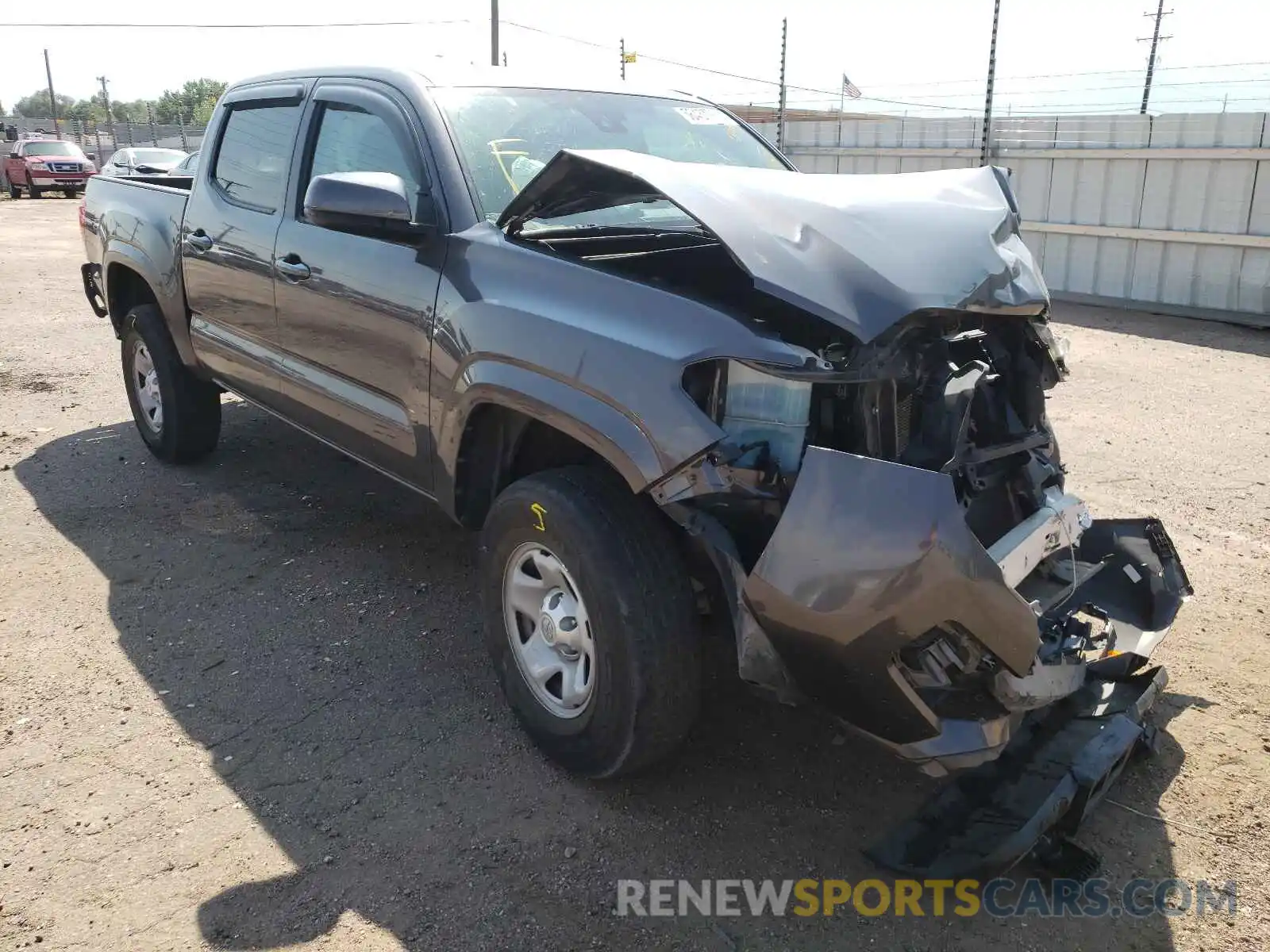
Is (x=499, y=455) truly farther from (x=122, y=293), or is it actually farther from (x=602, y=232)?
(x=122, y=293)

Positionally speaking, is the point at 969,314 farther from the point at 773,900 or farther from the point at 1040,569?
the point at 773,900

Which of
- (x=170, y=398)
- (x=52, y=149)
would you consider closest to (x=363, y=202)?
(x=170, y=398)

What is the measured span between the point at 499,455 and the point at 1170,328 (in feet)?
30.3

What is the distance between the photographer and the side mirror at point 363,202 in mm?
3016

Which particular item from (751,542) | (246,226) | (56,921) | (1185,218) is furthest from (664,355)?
(1185,218)

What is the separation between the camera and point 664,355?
2.43m

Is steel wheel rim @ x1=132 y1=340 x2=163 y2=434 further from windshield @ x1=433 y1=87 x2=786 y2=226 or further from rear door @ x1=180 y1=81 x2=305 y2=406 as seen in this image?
windshield @ x1=433 y1=87 x2=786 y2=226

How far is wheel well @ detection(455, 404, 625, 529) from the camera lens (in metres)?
3.05

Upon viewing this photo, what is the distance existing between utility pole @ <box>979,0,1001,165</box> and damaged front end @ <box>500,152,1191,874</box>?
10.1m

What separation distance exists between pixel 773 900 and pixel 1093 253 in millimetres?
11025

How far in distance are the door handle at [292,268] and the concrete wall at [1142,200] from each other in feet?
32.2

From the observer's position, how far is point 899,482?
2.10 meters

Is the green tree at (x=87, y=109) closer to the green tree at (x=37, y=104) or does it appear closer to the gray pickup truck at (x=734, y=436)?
the green tree at (x=37, y=104)

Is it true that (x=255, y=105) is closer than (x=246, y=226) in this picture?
No
